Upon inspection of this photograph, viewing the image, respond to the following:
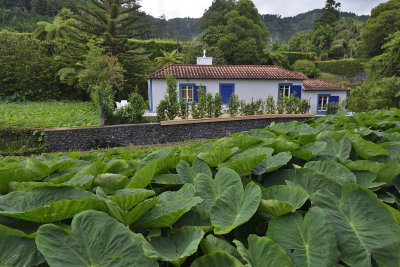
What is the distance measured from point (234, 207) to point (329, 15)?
51138mm

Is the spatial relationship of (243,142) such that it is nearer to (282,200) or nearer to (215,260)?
(282,200)

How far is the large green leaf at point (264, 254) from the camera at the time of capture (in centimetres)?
45

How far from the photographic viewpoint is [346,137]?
107 centimetres

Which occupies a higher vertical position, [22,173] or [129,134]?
[22,173]

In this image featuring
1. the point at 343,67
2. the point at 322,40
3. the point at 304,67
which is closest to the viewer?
the point at 304,67

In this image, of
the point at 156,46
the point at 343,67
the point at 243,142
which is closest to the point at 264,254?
the point at 243,142

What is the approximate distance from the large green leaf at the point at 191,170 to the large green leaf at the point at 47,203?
0.30 meters

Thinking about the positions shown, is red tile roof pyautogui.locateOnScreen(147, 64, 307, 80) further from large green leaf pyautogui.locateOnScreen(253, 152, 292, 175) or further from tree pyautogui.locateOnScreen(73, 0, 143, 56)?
large green leaf pyautogui.locateOnScreen(253, 152, 292, 175)

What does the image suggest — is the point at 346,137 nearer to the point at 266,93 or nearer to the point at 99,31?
the point at 266,93

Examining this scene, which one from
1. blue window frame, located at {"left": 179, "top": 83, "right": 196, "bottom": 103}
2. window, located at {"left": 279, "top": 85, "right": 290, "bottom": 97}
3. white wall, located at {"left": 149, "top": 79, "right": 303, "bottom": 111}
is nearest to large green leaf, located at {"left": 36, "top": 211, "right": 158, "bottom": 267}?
blue window frame, located at {"left": 179, "top": 83, "right": 196, "bottom": 103}

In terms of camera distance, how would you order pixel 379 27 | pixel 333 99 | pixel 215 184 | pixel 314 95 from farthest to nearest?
pixel 379 27
pixel 333 99
pixel 314 95
pixel 215 184

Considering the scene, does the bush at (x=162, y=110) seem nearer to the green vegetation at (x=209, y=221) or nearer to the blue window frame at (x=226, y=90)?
the blue window frame at (x=226, y=90)

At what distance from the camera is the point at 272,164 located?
2.75 feet

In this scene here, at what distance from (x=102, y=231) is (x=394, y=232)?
0.57 m
